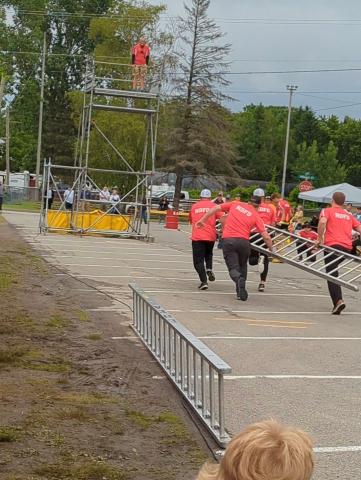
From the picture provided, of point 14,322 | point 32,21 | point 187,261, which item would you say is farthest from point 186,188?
point 14,322

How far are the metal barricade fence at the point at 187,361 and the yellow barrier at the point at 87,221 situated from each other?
57.8 feet

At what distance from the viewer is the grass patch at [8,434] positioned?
522 centimetres

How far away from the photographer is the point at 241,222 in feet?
43.2

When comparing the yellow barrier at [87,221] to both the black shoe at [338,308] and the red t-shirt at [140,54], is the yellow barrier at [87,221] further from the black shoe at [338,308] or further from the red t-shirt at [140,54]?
the black shoe at [338,308]

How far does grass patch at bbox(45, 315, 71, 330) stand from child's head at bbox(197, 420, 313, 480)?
24.5 ft

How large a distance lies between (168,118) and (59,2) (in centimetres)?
1915

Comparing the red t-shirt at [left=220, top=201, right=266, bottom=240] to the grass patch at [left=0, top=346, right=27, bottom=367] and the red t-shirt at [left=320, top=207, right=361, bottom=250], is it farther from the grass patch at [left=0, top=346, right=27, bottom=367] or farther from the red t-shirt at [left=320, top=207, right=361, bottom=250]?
the grass patch at [left=0, top=346, right=27, bottom=367]

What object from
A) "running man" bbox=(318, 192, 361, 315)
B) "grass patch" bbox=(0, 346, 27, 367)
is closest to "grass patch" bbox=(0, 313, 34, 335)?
"grass patch" bbox=(0, 346, 27, 367)

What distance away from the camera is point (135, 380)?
7.18 meters

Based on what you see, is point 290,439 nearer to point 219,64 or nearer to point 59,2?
point 219,64

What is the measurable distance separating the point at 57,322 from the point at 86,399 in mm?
3535

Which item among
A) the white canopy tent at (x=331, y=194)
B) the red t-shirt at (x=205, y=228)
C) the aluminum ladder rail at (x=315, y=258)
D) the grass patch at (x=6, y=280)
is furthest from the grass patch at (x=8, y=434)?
the white canopy tent at (x=331, y=194)

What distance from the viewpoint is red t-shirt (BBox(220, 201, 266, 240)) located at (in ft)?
43.1

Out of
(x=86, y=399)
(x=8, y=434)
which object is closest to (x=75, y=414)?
(x=86, y=399)
